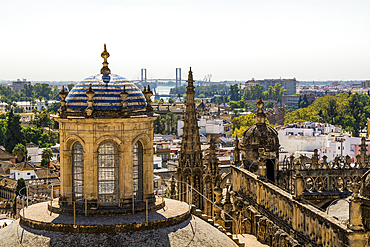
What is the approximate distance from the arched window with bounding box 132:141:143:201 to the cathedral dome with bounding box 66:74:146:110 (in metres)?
1.35

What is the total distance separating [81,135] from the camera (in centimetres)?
1784

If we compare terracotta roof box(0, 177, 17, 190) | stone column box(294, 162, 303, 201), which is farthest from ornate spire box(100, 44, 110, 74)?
terracotta roof box(0, 177, 17, 190)

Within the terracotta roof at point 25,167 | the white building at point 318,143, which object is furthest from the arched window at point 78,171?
the terracotta roof at point 25,167

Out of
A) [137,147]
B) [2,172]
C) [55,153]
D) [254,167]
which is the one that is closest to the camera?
[137,147]

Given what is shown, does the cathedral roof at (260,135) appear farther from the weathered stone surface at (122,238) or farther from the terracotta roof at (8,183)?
the terracotta roof at (8,183)

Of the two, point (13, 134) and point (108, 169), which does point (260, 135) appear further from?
point (13, 134)

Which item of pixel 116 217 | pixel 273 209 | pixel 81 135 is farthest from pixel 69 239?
pixel 273 209

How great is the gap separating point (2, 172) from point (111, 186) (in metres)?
149

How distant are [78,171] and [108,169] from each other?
1012mm

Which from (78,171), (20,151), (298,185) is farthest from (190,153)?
(20,151)

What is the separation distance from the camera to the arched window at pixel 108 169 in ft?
59.4

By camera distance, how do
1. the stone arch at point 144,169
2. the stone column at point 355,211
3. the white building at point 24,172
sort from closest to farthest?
the stone column at point 355,211 < the stone arch at point 144,169 < the white building at point 24,172

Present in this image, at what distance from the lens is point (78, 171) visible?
1856cm

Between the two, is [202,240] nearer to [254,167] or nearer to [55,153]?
[254,167]
